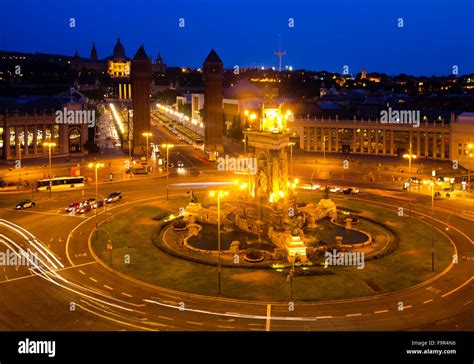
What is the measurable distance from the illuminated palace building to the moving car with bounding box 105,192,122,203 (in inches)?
2770

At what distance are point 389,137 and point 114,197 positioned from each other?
8472 centimetres

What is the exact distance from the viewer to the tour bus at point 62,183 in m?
98.2

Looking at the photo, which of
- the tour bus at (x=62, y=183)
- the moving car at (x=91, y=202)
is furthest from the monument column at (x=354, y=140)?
the moving car at (x=91, y=202)

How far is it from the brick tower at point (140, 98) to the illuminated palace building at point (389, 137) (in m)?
42.8

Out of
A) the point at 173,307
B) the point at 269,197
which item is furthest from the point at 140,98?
the point at 173,307

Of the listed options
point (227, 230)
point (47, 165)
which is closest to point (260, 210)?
point (227, 230)

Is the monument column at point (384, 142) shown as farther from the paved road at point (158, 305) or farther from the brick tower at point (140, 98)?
the paved road at point (158, 305)

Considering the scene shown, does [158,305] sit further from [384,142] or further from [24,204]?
[384,142]

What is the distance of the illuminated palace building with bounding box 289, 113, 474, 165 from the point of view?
5160 inches

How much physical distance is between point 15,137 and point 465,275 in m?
115
